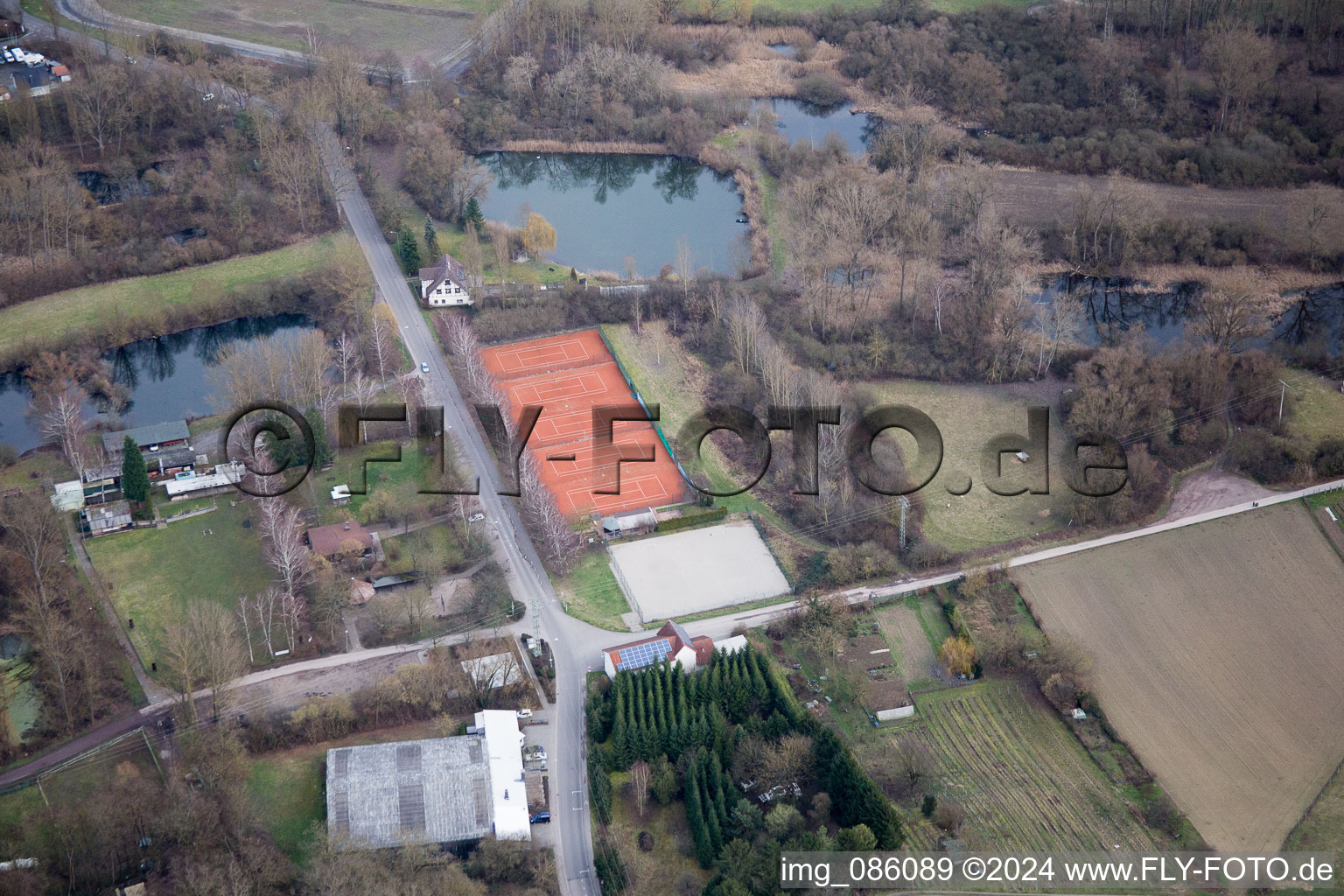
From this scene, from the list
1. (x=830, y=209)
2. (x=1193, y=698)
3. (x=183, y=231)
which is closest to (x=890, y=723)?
(x=1193, y=698)

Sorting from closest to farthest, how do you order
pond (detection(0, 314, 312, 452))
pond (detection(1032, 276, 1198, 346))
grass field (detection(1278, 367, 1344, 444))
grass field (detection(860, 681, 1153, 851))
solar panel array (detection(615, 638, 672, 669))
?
grass field (detection(860, 681, 1153, 851))
solar panel array (detection(615, 638, 672, 669))
grass field (detection(1278, 367, 1344, 444))
pond (detection(0, 314, 312, 452))
pond (detection(1032, 276, 1198, 346))

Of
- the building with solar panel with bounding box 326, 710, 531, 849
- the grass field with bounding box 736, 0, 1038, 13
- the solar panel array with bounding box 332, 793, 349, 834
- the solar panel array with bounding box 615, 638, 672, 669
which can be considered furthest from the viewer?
the grass field with bounding box 736, 0, 1038, 13

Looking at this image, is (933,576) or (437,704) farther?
(933,576)

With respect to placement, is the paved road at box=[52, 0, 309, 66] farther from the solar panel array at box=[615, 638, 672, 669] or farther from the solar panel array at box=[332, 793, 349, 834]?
the solar panel array at box=[332, 793, 349, 834]

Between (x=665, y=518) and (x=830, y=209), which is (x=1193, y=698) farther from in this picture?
(x=830, y=209)

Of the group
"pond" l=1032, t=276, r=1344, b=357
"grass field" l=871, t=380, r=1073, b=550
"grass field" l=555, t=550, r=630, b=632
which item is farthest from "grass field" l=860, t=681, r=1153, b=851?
"pond" l=1032, t=276, r=1344, b=357

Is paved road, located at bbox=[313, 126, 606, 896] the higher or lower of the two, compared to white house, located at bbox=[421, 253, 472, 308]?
lower

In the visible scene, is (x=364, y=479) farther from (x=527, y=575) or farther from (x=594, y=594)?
(x=594, y=594)

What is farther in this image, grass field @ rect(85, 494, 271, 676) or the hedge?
the hedge
